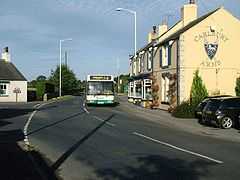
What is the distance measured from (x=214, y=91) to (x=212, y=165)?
24705 millimetres

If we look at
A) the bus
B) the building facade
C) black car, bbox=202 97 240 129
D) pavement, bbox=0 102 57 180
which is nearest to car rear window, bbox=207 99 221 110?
black car, bbox=202 97 240 129

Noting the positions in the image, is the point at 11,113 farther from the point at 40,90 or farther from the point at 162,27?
the point at 40,90

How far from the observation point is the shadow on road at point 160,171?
Result: 965cm

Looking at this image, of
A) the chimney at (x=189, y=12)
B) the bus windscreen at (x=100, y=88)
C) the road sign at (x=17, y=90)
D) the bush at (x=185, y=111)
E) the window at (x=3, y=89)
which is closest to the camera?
the bush at (x=185, y=111)

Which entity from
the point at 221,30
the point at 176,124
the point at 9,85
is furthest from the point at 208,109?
the point at 9,85

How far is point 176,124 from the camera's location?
86.2ft

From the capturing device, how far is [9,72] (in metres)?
62.5

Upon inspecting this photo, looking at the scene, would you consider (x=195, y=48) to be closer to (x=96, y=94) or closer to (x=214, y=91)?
(x=214, y=91)

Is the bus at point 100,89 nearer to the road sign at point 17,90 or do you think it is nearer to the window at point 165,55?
the window at point 165,55

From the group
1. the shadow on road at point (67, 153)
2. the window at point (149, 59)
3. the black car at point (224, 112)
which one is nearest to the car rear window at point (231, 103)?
the black car at point (224, 112)

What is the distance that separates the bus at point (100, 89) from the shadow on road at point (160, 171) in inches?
1249

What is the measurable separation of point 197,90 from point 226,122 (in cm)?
1026

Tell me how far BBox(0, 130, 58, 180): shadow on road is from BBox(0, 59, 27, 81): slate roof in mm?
46507

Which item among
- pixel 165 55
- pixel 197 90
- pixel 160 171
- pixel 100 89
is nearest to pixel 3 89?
pixel 100 89
